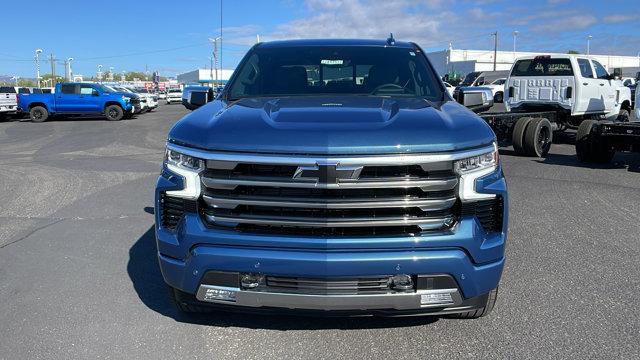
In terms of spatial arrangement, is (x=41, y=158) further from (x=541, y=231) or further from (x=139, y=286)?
(x=541, y=231)

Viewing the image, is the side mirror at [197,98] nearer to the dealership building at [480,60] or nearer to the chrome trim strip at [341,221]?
the chrome trim strip at [341,221]

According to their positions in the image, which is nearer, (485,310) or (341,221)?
(341,221)

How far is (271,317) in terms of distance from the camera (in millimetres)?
3691

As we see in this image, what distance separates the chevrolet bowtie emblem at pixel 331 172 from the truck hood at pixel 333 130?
3.1 inches

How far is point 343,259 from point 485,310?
116 centimetres

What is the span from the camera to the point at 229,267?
2.92 metres

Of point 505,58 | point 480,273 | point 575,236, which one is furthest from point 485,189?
point 505,58

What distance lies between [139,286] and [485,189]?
2714 mm

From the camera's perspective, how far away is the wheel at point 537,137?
452 inches

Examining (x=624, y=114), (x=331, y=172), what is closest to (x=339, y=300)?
(x=331, y=172)

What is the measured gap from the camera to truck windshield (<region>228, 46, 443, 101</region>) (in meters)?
4.35

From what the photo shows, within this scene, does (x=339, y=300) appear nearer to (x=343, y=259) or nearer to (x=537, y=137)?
(x=343, y=259)

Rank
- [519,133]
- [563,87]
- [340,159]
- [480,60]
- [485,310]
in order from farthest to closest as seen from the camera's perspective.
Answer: [480,60] → [563,87] → [519,133] → [485,310] → [340,159]

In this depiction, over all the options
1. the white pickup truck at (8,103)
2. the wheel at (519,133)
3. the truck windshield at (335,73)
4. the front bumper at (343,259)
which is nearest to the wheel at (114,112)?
the white pickup truck at (8,103)
